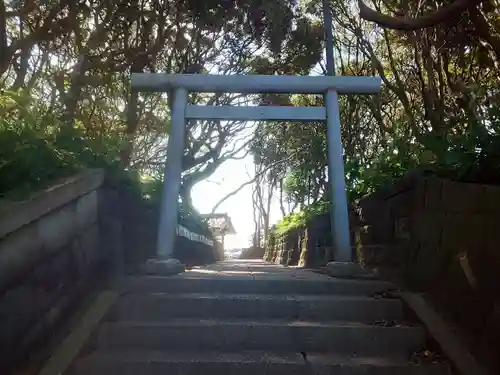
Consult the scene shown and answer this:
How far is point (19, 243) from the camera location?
8.26 feet

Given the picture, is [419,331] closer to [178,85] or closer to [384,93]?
[178,85]

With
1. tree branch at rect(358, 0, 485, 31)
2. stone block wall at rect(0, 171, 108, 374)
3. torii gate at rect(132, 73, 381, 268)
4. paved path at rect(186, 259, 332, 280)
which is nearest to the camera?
stone block wall at rect(0, 171, 108, 374)

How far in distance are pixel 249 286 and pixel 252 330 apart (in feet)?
2.42

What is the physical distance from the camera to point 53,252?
2.90m

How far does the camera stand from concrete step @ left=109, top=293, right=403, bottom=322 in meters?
3.41

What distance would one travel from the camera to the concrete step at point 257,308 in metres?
3.41

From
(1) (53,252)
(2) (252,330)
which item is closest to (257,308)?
(2) (252,330)

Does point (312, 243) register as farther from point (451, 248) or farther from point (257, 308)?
point (451, 248)

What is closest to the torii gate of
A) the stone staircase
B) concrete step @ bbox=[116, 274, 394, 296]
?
concrete step @ bbox=[116, 274, 394, 296]

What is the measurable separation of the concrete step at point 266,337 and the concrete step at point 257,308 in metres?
0.24

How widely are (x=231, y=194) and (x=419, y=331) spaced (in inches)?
752

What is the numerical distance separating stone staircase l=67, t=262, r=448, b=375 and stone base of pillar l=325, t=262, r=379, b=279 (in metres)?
0.45

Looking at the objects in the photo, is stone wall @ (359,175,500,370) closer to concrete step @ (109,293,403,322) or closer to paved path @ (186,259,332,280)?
concrete step @ (109,293,403,322)

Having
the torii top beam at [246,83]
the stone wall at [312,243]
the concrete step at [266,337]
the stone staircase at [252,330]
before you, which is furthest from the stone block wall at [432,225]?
the stone wall at [312,243]
